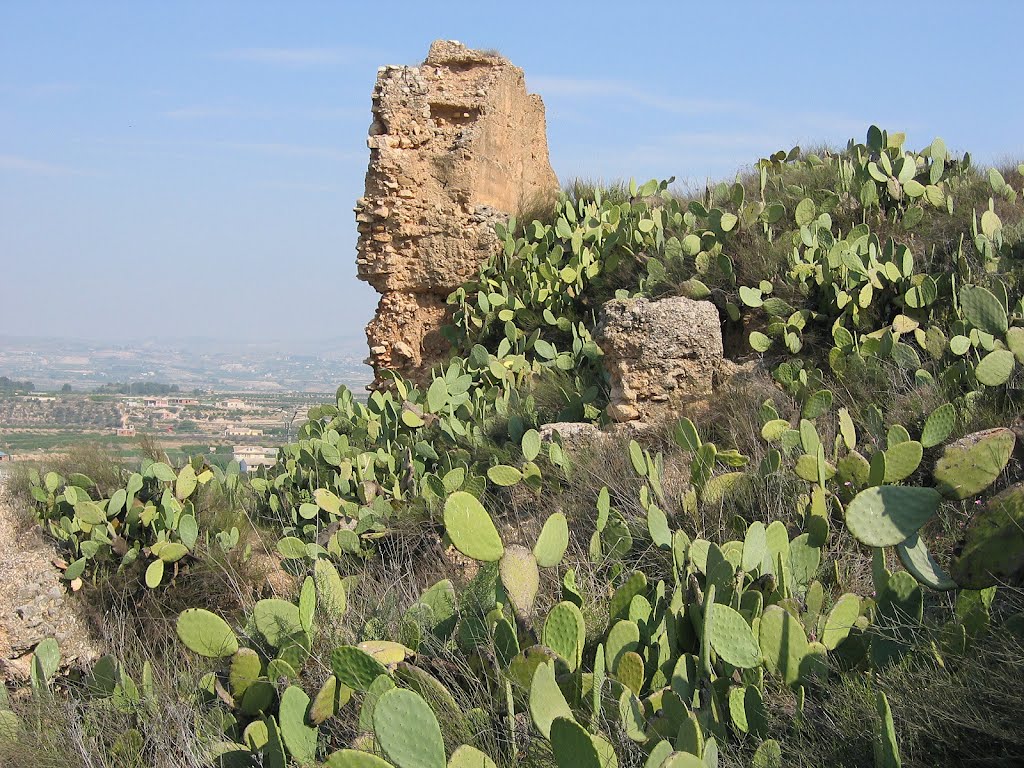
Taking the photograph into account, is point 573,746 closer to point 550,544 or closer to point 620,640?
point 620,640

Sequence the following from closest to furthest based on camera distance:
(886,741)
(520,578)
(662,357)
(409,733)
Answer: (886,741)
(409,733)
(520,578)
(662,357)

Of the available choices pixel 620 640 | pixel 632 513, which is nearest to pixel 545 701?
pixel 620 640

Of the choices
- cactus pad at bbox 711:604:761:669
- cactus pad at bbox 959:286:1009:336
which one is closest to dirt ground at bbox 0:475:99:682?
cactus pad at bbox 711:604:761:669

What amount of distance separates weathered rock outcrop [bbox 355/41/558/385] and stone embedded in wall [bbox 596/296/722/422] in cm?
218

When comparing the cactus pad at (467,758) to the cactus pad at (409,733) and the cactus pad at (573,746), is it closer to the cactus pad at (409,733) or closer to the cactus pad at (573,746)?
the cactus pad at (409,733)

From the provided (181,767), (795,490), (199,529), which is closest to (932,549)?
(795,490)

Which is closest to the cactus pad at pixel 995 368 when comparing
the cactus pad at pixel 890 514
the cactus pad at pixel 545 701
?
the cactus pad at pixel 890 514

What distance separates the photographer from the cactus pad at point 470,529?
2863mm

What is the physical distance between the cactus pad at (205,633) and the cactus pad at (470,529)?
33.8 inches

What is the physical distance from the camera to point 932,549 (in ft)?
10.6

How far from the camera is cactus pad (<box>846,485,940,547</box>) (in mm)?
→ 2514

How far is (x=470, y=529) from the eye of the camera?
2887mm

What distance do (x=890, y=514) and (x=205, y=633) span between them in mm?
2155

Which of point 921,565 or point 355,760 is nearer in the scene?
point 355,760
